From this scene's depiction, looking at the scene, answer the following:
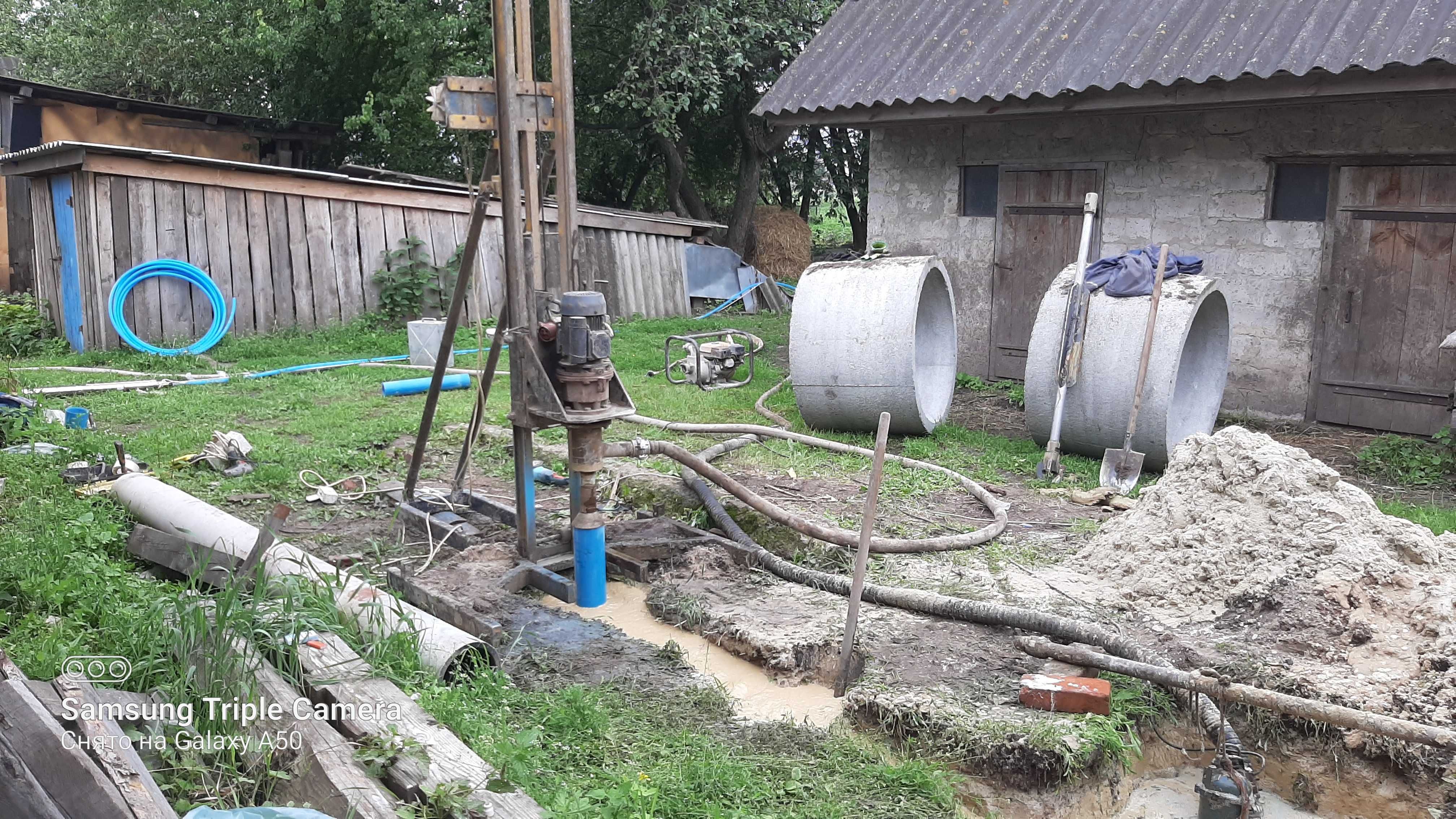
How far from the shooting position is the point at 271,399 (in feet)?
30.6

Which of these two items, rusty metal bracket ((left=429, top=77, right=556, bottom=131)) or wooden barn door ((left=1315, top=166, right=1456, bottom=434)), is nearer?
rusty metal bracket ((left=429, top=77, right=556, bottom=131))

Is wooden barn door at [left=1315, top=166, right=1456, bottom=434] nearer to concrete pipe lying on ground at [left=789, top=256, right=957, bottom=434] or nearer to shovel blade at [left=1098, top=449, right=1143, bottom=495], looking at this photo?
shovel blade at [left=1098, top=449, right=1143, bottom=495]

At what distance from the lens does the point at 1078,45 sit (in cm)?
941

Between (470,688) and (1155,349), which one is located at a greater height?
(1155,349)

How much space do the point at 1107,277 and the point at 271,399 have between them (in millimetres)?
6746

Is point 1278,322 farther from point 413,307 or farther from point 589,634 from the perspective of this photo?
point 413,307

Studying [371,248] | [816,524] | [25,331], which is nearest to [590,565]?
[816,524]

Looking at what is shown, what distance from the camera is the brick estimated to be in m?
3.93

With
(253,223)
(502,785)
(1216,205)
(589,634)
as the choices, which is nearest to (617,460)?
(589,634)

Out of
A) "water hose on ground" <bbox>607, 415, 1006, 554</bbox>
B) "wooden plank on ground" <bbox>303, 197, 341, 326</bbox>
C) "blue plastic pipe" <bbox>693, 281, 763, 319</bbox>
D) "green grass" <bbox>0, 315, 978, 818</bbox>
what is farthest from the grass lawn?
"blue plastic pipe" <bbox>693, 281, 763, 319</bbox>

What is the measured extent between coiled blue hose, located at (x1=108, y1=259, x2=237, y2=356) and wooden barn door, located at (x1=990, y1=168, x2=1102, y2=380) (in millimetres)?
7953

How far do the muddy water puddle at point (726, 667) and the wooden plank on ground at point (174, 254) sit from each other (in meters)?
8.20

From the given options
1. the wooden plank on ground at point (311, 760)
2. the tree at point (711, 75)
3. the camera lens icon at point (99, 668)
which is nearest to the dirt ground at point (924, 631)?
the wooden plank on ground at point (311, 760)

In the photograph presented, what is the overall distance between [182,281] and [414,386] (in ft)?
12.3
